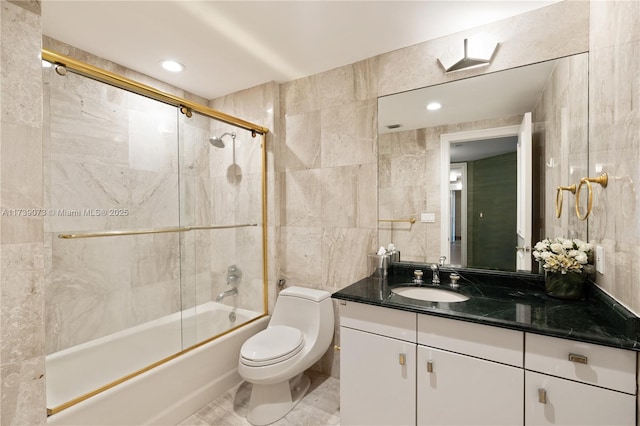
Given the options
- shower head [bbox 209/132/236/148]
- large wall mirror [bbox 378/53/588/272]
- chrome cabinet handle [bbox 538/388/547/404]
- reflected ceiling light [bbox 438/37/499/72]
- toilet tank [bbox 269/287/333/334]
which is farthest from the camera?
shower head [bbox 209/132/236/148]

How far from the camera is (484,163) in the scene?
5.81 feet

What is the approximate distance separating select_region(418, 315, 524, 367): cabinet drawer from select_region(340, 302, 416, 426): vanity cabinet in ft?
0.26

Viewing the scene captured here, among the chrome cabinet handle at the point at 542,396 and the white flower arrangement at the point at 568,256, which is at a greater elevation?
the white flower arrangement at the point at 568,256

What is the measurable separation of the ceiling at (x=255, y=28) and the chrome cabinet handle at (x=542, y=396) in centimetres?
188

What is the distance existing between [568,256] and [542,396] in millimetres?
642

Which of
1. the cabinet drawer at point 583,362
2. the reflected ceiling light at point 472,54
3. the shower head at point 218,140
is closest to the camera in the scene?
the cabinet drawer at point 583,362

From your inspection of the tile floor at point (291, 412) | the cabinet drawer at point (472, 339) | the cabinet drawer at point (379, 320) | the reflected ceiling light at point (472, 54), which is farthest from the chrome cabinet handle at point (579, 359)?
the reflected ceiling light at point (472, 54)

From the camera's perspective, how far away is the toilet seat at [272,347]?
1760 millimetres

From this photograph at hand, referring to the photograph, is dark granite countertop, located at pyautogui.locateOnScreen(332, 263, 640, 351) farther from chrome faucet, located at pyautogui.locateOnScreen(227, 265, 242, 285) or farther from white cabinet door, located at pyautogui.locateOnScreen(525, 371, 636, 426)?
chrome faucet, located at pyautogui.locateOnScreen(227, 265, 242, 285)

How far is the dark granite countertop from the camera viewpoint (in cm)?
106

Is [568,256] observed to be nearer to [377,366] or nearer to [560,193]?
[560,193]

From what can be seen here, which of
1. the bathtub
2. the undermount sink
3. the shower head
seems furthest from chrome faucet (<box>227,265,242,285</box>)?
the undermount sink

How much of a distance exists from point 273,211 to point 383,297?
4.11 ft

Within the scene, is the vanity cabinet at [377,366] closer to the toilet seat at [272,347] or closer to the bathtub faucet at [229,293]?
the toilet seat at [272,347]
